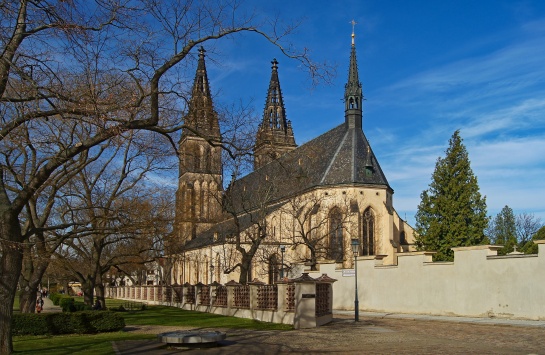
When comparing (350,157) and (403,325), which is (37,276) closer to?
(403,325)

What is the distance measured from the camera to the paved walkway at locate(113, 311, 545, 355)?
42.6ft

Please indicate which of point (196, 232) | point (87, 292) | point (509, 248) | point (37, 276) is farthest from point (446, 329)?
point (196, 232)

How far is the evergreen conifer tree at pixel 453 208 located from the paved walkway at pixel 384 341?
24.4 metres

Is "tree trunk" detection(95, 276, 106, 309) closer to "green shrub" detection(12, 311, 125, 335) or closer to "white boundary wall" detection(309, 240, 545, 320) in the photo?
"green shrub" detection(12, 311, 125, 335)

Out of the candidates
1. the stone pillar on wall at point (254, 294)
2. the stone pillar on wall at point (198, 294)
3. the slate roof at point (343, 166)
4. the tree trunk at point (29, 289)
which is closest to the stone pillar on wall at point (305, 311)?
the stone pillar on wall at point (254, 294)

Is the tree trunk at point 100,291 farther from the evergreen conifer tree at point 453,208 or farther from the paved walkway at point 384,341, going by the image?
the evergreen conifer tree at point 453,208

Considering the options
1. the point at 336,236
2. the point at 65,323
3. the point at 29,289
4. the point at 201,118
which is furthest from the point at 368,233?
the point at 201,118

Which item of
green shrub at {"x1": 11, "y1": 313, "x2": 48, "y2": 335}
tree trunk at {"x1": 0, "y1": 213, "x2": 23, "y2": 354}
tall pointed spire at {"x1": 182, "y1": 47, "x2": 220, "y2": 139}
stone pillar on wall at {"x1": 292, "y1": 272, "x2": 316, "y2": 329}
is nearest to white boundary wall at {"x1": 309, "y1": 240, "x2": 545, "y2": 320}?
stone pillar on wall at {"x1": 292, "y1": 272, "x2": 316, "y2": 329}

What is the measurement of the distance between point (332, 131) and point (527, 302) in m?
40.2

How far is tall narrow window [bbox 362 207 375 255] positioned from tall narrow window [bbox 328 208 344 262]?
2.72 meters

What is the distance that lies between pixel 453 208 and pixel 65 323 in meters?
33.0

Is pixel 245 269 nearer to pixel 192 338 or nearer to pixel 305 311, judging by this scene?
pixel 305 311

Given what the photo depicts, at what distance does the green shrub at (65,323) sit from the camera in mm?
18641

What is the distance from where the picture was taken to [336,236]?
2042 inches
